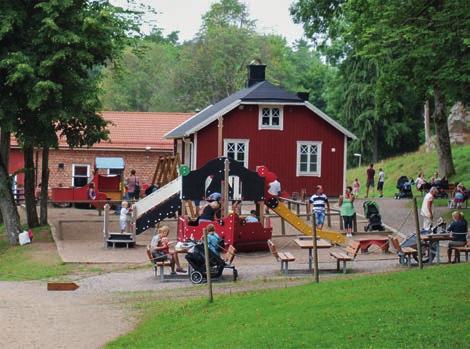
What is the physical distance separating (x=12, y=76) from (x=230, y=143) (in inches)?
648

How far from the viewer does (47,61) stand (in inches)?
1276

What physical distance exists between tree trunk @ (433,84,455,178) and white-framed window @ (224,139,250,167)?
357 inches

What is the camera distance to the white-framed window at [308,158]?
47250 millimetres

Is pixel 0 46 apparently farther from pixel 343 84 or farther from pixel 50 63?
pixel 343 84

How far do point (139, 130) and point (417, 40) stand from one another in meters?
28.7

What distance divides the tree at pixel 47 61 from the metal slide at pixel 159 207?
4.21 metres

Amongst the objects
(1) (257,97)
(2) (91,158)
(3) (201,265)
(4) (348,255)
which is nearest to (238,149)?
(1) (257,97)

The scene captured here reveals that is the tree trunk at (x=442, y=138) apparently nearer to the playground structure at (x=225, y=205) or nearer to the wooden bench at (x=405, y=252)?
the playground structure at (x=225, y=205)

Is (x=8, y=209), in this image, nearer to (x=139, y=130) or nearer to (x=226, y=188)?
(x=226, y=188)

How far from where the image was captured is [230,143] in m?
46.8

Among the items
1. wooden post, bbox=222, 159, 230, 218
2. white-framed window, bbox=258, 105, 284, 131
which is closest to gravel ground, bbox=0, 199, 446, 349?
wooden post, bbox=222, 159, 230, 218

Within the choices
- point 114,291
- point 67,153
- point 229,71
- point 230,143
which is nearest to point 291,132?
point 230,143

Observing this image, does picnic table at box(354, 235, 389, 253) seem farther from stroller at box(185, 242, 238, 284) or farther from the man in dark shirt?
stroller at box(185, 242, 238, 284)

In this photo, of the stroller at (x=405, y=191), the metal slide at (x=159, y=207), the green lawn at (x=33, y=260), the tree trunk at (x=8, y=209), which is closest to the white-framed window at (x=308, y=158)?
the stroller at (x=405, y=191)
